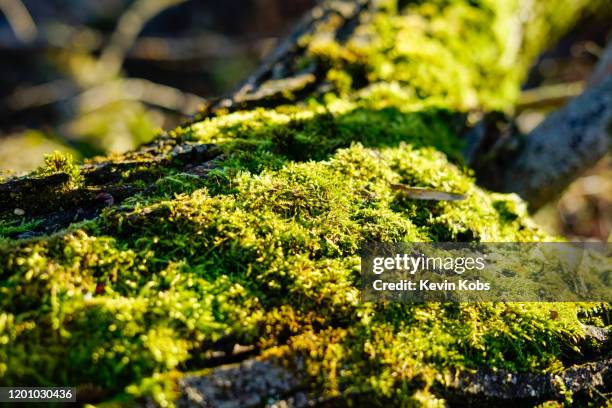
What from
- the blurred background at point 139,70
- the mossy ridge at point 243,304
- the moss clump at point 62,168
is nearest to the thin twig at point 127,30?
the blurred background at point 139,70

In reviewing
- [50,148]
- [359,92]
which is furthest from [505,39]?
[50,148]

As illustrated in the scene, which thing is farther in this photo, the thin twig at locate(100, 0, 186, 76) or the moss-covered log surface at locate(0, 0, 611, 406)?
the thin twig at locate(100, 0, 186, 76)

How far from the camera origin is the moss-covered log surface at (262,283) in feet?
5.05

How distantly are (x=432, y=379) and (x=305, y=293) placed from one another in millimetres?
610

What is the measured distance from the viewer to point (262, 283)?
1.86 meters

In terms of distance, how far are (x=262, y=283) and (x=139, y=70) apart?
970 centimetres

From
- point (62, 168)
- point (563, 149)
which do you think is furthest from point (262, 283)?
point (563, 149)

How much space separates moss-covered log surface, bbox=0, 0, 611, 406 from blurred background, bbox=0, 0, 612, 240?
444cm

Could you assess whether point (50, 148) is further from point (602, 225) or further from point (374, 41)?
point (602, 225)

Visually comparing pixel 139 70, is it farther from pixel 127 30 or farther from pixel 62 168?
pixel 62 168

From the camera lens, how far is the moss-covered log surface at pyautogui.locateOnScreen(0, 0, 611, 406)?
1.54 meters

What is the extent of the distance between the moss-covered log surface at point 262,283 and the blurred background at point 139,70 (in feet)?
14.6

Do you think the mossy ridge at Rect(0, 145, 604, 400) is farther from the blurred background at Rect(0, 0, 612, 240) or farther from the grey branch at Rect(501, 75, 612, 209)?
the blurred background at Rect(0, 0, 612, 240)

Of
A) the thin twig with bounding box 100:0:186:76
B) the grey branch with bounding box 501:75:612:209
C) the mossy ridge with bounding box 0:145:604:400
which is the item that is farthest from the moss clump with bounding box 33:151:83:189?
the thin twig with bounding box 100:0:186:76
